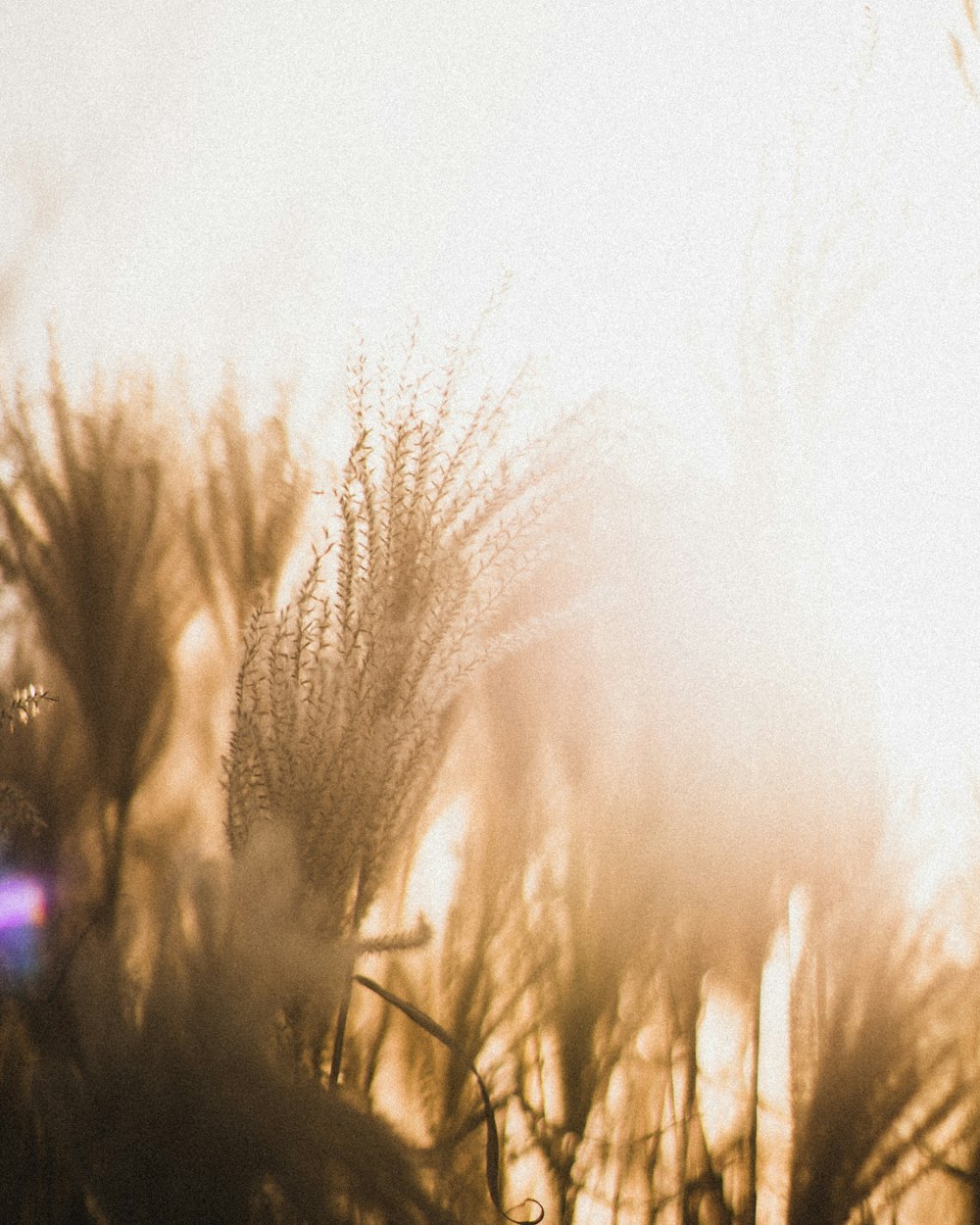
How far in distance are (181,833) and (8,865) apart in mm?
182

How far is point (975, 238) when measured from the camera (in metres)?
1.16

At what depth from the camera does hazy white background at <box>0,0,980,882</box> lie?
44.1 inches

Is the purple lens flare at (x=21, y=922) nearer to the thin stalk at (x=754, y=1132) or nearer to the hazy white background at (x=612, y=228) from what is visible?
the hazy white background at (x=612, y=228)

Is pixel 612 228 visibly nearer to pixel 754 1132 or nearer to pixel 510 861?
pixel 510 861

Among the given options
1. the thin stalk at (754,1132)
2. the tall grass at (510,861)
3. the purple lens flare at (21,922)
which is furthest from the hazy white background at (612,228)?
the purple lens flare at (21,922)

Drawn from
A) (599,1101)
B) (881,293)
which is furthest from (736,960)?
(881,293)

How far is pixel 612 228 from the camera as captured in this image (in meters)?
1.15

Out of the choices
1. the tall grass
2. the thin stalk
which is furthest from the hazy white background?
the thin stalk

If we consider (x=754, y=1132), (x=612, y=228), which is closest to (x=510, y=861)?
(x=754, y=1132)

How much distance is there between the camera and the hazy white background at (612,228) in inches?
44.1

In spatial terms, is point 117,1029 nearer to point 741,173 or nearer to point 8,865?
point 8,865

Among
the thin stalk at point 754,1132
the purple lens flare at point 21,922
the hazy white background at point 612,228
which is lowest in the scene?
the thin stalk at point 754,1132

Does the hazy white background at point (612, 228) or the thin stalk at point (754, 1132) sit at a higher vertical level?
the hazy white background at point (612, 228)

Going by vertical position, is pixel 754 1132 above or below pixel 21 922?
below
